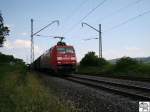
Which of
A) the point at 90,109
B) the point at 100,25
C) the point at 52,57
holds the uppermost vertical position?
the point at 100,25

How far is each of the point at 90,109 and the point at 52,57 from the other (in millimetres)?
22640

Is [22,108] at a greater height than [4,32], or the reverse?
[4,32]

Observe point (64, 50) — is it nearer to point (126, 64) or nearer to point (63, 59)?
point (63, 59)

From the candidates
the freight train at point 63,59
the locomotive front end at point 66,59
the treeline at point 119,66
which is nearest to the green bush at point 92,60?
the treeline at point 119,66

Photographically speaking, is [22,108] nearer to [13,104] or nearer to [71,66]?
[13,104]

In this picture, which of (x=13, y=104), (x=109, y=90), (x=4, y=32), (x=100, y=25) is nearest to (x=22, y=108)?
(x=13, y=104)

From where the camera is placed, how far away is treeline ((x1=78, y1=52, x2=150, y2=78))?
30.7 metres

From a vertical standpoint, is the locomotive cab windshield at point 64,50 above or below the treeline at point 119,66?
above

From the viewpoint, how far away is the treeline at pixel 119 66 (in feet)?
101

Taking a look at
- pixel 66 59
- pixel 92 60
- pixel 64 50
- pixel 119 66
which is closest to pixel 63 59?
pixel 66 59

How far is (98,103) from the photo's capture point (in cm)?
1184

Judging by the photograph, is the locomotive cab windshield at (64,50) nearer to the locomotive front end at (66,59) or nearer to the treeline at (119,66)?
the locomotive front end at (66,59)

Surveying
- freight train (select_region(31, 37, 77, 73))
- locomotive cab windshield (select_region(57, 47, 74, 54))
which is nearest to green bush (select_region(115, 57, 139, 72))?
freight train (select_region(31, 37, 77, 73))

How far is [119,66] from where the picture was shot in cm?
3628
